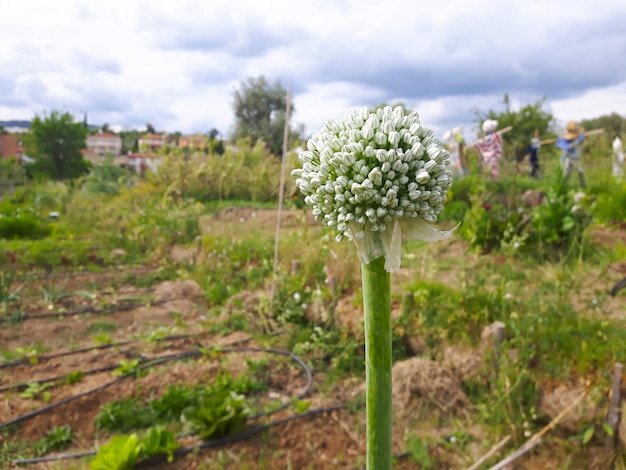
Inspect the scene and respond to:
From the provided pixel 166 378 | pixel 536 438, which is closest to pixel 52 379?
pixel 166 378

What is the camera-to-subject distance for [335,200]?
33.1 inches

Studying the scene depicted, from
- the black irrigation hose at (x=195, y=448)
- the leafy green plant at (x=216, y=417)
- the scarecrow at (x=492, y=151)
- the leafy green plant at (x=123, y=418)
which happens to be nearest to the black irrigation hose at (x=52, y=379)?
the leafy green plant at (x=123, y=418)

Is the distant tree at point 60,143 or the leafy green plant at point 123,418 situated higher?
the distant tree at point 60,143

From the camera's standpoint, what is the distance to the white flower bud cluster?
0.79m

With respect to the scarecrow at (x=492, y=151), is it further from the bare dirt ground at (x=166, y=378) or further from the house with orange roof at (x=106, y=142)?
the house with orange roof at (x=106, y=142)

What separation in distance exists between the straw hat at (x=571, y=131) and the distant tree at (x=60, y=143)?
25.5 metres

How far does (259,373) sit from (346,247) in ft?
6.39

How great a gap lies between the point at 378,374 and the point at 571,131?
1203 centimetres

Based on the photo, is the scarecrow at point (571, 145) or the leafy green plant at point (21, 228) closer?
the leafy green plant at point (21, 228)

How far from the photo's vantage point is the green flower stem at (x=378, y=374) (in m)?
0.74

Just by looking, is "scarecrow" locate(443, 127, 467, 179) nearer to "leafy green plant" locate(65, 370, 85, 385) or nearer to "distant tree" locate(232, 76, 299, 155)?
"leafy green plant" locate(65, 370, 85, 385)

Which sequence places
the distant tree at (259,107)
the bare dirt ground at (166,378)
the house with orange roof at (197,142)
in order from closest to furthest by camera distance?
the bare dirt ground at (166,378)
the house with orange roof at (197,142)
the distant tree at (259,107)

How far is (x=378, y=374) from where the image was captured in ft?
2.47

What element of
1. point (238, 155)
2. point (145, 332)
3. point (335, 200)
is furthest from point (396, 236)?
point (238, 155)
